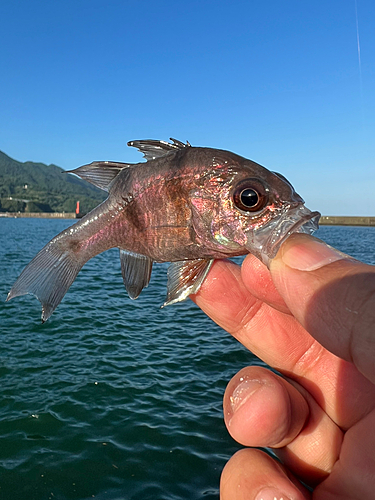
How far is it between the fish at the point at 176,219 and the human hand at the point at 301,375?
0.26m

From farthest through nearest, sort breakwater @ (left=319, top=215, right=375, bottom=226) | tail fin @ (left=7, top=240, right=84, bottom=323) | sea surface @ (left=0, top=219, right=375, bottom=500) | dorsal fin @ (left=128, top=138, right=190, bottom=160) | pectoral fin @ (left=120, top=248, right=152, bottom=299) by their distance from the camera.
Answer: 1. breakwater @ (left=319, top=215, right=375, bottom=226)
2. sea surface @ (left=0, top=219, right=375, bottom=500)
3. pectoral fin @ (left=120, top=248, right=152, bottom=299)
4. tail fin @ (left=7, top=240, right=84, bottom=323)
5. dorsal fin @ (left=128, top=138, right=190, bottom=160)

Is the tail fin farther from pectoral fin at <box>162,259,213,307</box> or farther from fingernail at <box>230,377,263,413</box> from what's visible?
fingernail at <box>230,377,263,413</box>

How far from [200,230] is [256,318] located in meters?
1.49

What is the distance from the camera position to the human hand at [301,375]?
2.10m

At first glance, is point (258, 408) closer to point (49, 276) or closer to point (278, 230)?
point (278, 230)

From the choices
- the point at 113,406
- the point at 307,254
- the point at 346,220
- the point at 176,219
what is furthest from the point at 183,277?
the point at 346,220

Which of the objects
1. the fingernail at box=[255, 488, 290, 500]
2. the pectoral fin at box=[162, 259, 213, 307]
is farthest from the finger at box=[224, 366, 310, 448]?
the pectoral fin at box=[162, 259, 213, 307]

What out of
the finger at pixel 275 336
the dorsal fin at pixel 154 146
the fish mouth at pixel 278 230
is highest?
the dorsal fin at pixel 154 146

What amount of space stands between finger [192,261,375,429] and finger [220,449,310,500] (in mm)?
852

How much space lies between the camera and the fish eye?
2.39 meters

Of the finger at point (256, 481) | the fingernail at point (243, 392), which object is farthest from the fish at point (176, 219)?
the finger at point (256, 481)

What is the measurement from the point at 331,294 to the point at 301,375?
1.87 meters

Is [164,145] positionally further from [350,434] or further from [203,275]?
[350,434]

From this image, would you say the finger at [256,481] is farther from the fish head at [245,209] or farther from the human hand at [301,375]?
the fish head at [245,209]
